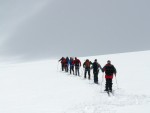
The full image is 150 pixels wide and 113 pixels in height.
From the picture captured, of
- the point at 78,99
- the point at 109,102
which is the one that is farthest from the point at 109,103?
the point at 78,99

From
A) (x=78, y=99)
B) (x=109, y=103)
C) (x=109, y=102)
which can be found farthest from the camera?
(x=78, y=99)

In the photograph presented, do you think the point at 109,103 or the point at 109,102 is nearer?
the point at 109,103

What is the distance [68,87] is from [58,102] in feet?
17.4

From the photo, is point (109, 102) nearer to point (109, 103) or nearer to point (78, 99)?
point (109, 103)

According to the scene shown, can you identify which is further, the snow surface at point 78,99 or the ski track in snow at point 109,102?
the snow surface at point 78,99

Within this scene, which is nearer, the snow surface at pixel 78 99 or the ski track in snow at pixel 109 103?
the ski track in snow at pixel 109 103

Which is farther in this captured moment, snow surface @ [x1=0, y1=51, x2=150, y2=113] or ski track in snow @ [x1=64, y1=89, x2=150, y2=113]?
snow surface @ [x1=0, y1=51, x2=150, y2=113]

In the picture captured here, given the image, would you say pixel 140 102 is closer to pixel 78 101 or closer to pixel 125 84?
pixel 78 101

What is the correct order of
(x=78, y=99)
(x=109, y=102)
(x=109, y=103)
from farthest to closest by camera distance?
(x=78, y=99), (x=109, y=102), (x=109, y=103)

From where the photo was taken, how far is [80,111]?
12.8m

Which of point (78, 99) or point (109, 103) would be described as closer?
point (109, 103)

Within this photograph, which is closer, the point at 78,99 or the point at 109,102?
the point at 109,102

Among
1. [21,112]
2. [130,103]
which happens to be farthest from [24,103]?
[130,103]

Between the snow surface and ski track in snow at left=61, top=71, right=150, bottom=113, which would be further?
the snow surface
